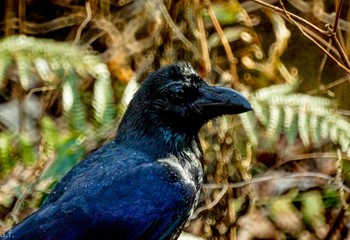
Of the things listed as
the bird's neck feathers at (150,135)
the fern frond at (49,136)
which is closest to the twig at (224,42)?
the fern frond at (49,136)

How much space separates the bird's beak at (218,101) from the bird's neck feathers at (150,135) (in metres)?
0.19

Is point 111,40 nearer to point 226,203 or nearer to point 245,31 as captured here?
point 245,31

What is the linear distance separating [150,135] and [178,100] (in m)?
0.24

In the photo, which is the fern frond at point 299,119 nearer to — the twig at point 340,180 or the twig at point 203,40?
the twig at point 340,180

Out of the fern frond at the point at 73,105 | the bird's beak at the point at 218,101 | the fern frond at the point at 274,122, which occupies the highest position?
the bird's beak at the point at 218,101

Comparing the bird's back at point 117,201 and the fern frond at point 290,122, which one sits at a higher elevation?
the bird's back at point 117,201

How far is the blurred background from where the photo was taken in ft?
28.0

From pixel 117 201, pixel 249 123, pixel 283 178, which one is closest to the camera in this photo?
pixel 117 201

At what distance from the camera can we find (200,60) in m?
8.66

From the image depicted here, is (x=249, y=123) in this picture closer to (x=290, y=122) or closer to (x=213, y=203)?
(x=290, y=122)

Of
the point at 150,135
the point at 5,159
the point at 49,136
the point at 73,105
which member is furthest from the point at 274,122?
the point at 5,159

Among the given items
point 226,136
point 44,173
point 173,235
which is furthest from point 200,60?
point 173,235

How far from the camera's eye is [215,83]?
899cm

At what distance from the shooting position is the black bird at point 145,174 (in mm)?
6707
